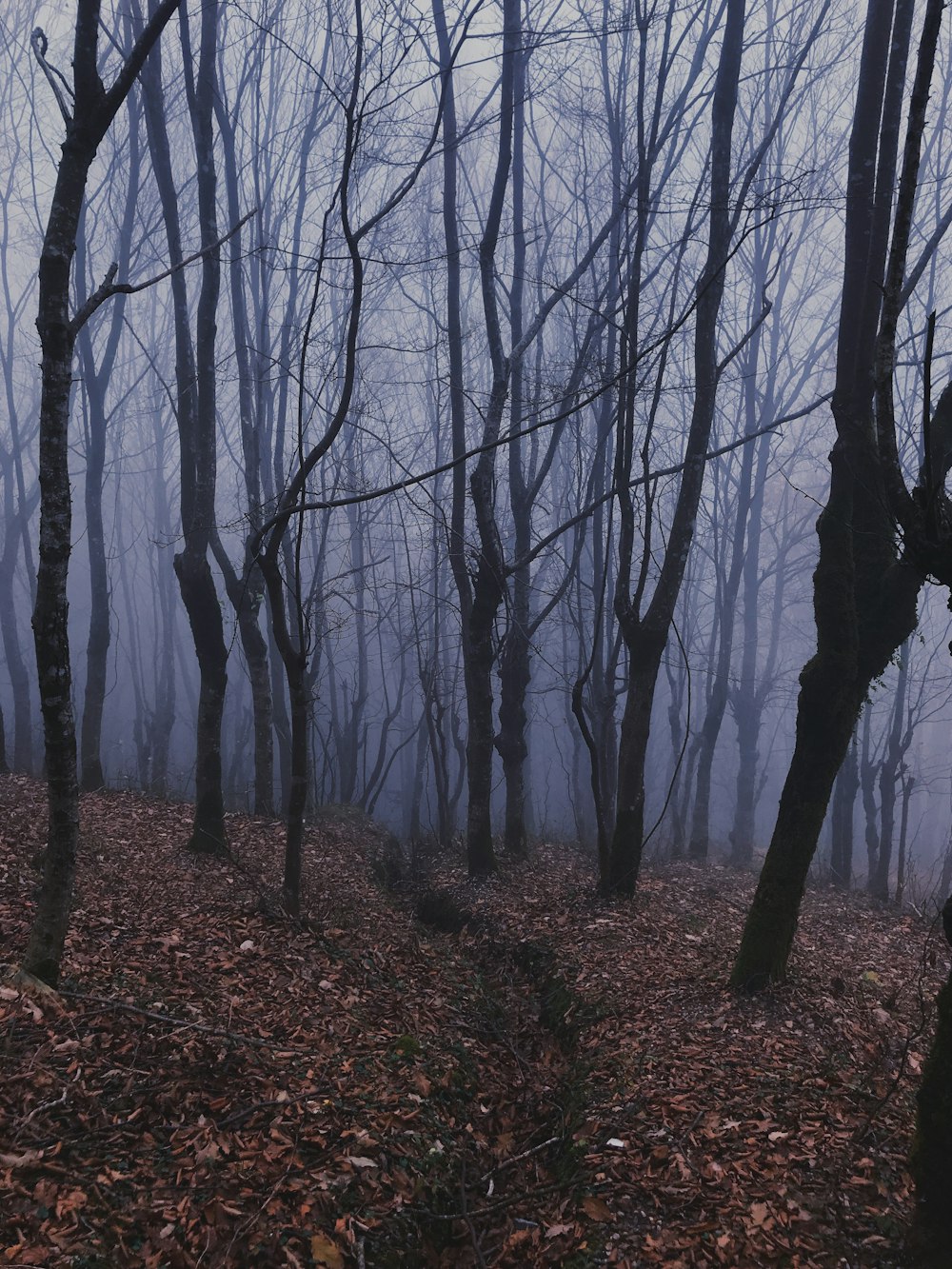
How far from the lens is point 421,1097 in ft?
14.3

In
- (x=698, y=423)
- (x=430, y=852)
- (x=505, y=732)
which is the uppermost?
(x=698, y=423)

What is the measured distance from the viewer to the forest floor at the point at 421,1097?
3277mm

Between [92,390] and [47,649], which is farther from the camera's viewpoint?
[92,390]

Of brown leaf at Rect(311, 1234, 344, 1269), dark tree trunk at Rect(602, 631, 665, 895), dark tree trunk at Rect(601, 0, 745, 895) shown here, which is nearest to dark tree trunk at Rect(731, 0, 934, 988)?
dark tree trunk at Rect(601, 0, 745, 895)

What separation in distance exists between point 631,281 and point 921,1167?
7.71m

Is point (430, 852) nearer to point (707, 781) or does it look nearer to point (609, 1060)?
point (707, 781)

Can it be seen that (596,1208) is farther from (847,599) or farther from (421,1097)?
(847,599)

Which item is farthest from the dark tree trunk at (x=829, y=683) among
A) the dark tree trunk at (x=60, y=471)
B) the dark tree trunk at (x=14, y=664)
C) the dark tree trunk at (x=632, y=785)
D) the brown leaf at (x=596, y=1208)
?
the dark tree trunk at (x=14, y=664)

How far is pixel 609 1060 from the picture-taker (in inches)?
196

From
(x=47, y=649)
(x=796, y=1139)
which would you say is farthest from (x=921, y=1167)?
(x=47, y=649)

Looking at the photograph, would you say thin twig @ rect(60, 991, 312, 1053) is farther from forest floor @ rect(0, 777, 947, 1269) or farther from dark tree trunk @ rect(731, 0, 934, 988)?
dark tree trunk @ rect(731, 0, 934, 988)

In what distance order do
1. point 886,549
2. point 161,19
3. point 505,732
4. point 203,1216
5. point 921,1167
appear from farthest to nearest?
→ point 505,732 < point 886,549 < point 161,19 < point 203,1216 < point 921,1167

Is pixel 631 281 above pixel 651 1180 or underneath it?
above

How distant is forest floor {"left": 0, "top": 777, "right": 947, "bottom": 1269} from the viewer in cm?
Result: 328
